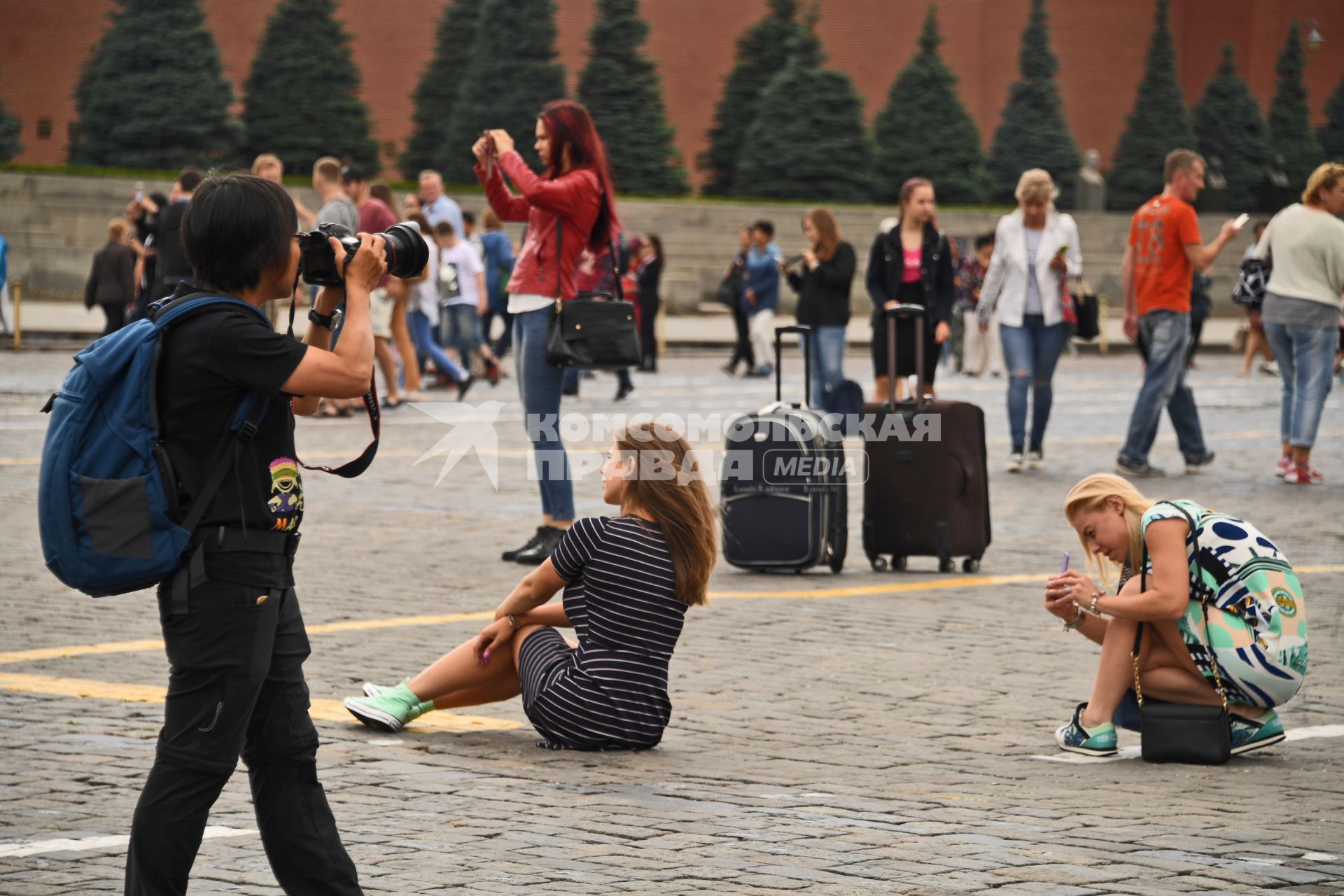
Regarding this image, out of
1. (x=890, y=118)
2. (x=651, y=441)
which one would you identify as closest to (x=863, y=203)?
(x=890, y=118)

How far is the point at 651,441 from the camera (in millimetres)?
6086

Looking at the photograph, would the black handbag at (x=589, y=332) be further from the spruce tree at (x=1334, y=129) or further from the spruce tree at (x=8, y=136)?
the spruce tree at (x=1334, y=129)

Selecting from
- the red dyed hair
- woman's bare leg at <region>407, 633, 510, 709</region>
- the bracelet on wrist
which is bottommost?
woman's bare leg at <region>407, 633, 510, 709</region>

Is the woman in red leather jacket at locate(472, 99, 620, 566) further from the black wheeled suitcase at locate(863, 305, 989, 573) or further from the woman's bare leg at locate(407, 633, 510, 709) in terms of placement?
the woman's bare leg at locate(407, 633, 510, 709)

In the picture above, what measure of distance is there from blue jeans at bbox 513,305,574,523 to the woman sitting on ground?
3.22 meters

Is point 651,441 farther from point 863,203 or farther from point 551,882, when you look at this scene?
point 863,203

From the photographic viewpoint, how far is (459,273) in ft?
65.2

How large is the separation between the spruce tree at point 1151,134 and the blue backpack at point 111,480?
1826 inches

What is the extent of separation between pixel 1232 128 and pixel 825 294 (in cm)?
3773

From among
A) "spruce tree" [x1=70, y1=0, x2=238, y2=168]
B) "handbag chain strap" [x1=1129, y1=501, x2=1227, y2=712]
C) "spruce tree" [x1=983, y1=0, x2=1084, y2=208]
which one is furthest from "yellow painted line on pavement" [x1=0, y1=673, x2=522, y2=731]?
"spruce tree" [x1=983, y1=0, x2=1084, y2=208]

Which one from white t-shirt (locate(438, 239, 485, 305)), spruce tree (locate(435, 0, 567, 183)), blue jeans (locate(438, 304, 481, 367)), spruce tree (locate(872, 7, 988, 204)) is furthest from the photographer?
spruce tree (locate(872, 7, 988, 204))

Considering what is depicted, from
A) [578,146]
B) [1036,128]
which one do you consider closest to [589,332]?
[578,146]

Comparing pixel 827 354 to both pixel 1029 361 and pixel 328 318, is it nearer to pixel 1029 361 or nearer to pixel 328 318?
pixel 1029 361

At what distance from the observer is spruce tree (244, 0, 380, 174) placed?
40031mm
